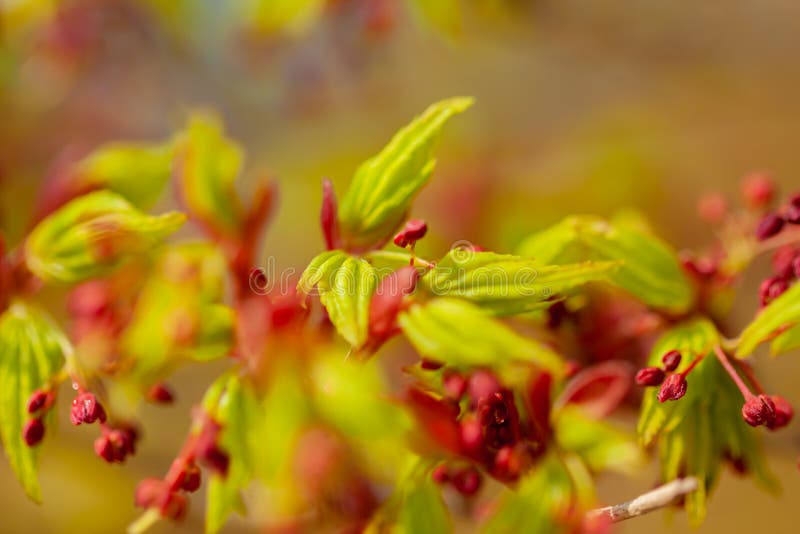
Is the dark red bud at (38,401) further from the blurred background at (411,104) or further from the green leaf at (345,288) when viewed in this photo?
the blurred background at (411,104)

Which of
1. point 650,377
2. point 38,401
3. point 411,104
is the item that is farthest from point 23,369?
point 411,104

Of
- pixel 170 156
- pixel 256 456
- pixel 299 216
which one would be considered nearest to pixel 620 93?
pixel 299 216

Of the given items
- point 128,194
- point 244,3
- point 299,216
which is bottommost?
point 299,216

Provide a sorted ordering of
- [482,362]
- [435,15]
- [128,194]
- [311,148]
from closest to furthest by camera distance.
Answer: [482,362] < [128,194] < [435,15] < [311,148]

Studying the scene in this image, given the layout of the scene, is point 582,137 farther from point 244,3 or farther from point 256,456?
point 256,456

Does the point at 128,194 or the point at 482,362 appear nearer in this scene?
the point at 482,362

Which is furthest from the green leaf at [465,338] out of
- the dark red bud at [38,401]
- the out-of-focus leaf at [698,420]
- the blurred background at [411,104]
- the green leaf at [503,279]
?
the blurred background at [411,104]
